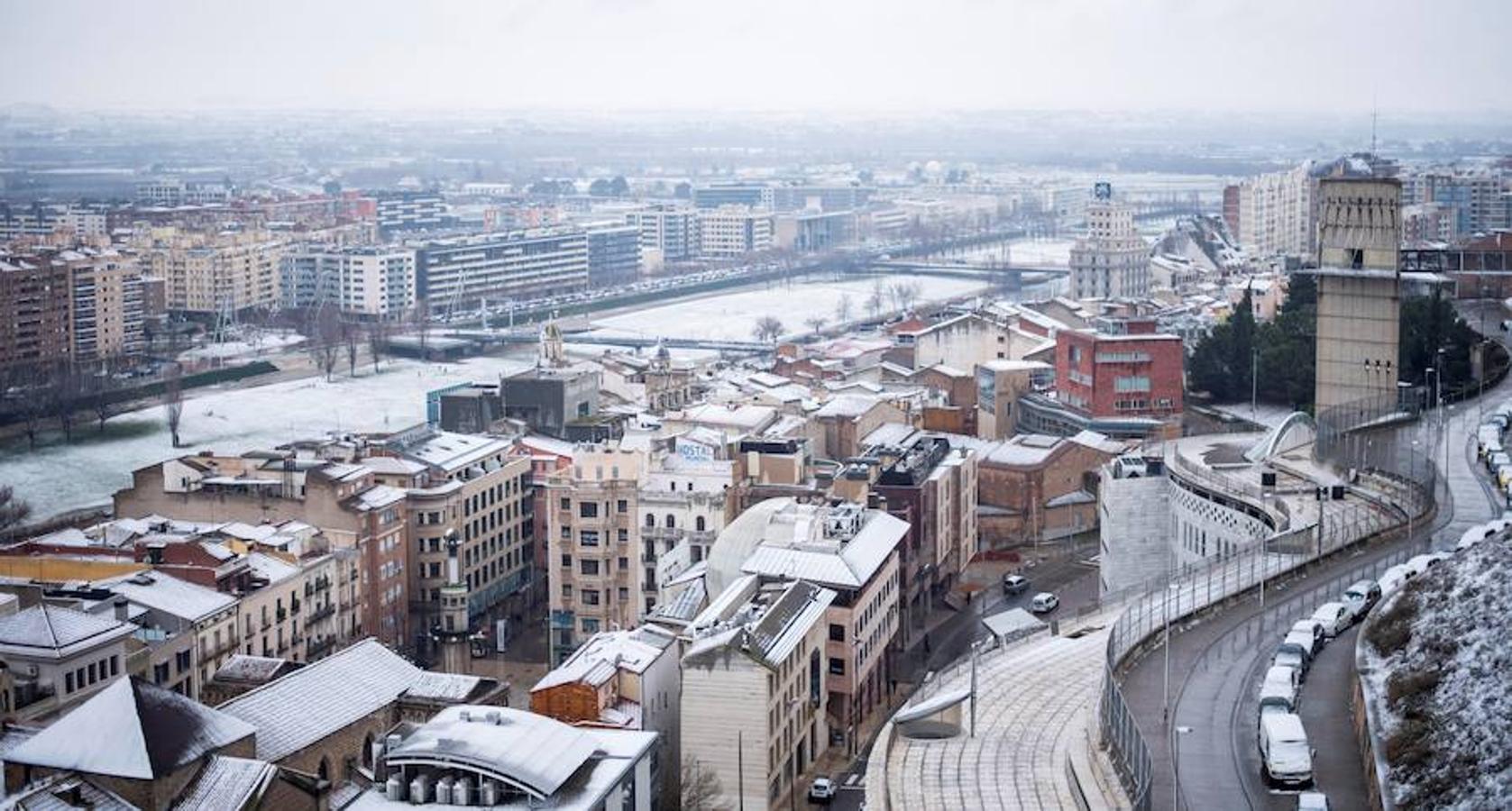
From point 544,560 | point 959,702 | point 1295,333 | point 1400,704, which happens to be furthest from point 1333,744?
point 1295,333

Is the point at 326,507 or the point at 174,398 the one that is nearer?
the point at 326,507

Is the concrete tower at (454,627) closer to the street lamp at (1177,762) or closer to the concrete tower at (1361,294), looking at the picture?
the street lamp at (1177,762)

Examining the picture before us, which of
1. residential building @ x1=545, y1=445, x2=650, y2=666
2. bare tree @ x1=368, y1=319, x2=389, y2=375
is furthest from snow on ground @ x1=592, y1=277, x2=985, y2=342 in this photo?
residential building @ x1=545, y1=445, x2=650, y2=666

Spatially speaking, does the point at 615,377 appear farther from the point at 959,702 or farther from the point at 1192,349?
the point at 959,702

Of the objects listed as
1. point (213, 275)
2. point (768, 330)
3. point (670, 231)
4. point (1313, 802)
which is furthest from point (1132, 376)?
point (670, 231)

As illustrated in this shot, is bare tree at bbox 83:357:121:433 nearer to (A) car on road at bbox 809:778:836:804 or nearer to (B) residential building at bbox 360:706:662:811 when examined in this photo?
(A) car on road at bbox 809:778:836:804

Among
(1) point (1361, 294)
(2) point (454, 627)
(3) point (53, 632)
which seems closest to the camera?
(3) point (53, 632)

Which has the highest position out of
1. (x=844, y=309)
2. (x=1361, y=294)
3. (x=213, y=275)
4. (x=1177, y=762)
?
(x=1361, y=294)

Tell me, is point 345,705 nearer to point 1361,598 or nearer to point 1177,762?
point 1177,762
